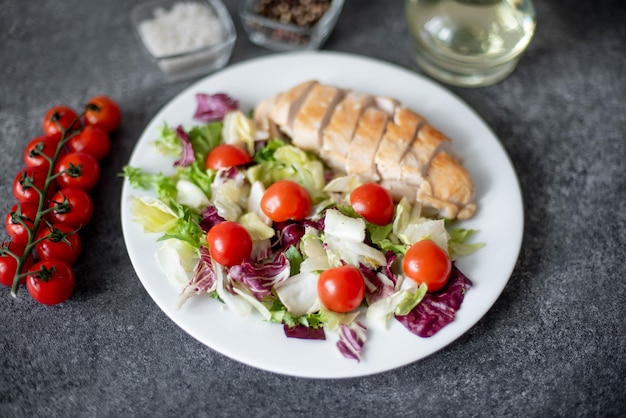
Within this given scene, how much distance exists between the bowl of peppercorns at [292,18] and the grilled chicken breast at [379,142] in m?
0.62

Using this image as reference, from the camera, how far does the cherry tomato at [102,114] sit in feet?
10.3

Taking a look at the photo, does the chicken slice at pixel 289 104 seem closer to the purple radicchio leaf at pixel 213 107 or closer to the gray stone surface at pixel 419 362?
the purple radicchio leaf at pixel 213 107

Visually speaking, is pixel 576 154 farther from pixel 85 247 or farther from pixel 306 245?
pixel 85 247

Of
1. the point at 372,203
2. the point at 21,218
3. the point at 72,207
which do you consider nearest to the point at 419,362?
the point at 372,203

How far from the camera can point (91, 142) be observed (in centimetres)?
301

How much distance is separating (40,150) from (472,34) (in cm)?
230

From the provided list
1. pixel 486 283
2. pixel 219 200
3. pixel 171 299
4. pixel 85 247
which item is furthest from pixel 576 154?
pixel 85 247

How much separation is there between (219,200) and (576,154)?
189 cm

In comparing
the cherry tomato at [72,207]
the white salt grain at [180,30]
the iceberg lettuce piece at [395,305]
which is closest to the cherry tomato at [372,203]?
the iceberg lettuce piece at [395,305]

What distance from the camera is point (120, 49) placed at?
11.8 feet

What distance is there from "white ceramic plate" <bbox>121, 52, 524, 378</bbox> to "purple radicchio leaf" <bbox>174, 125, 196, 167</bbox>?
8cm

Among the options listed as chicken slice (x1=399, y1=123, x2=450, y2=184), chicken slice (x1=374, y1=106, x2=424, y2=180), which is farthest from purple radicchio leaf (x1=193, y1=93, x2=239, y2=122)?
chicken slice (x1=399, y1=123, x2=450, y2=184)

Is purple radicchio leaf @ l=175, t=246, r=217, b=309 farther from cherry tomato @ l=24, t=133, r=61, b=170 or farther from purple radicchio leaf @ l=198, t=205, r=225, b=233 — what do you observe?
cherry tomato @ l=24, t=133, r=61, b=170

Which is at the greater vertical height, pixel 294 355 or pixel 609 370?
pixel 294 355
